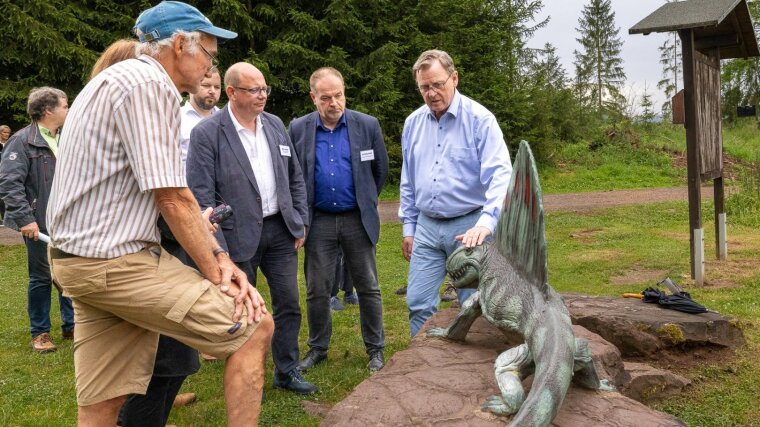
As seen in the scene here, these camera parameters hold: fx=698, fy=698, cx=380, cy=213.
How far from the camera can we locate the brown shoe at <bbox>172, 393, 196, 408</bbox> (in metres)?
4.39

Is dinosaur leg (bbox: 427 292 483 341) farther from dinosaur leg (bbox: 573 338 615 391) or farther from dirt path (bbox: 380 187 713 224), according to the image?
dirt path (bbox: 380 187 713 224)

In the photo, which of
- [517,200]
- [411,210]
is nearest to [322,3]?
[411,210]

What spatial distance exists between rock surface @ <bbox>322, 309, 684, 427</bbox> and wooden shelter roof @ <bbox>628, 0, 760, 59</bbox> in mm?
4580

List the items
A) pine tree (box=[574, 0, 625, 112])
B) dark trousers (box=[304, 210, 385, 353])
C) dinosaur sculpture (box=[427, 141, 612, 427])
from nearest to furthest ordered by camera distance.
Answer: dinosaur sculpture (box=[427, 141, 612, 427]) < dark trousers (box=[304, 210, 385, 353]) < pine tree (box=[574, 0, 625, 112])

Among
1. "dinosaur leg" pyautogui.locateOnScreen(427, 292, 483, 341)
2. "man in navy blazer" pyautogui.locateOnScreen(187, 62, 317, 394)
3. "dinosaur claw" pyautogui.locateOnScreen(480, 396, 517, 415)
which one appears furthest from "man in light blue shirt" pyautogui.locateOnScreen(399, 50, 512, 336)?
"dinosaur claw" pyautogui.locateOnScreen(480, 396, 517, 415)

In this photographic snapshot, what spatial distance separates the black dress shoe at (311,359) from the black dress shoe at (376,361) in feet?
1.23

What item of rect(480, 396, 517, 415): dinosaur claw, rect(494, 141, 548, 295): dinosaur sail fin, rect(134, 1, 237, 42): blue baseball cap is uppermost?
rect(134, 1, 237, 42): blue baseball cap

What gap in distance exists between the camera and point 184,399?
4406 mm

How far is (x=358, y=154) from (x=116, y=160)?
2.54 m

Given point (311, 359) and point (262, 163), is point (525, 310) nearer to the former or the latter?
point (262, 163)

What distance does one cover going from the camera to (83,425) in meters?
2.70

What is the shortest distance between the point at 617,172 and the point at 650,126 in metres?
4.99

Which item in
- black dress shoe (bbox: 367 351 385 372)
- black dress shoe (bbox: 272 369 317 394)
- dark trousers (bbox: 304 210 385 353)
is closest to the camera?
black dress shoe (bbox: 272 369 317 394)

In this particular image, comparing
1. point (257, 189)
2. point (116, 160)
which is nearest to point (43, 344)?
point (257, 189)
